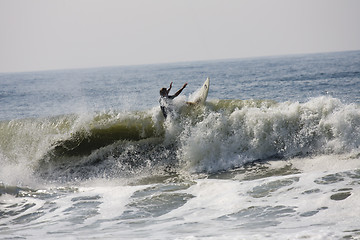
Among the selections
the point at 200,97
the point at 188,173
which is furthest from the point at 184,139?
the point at 200,97

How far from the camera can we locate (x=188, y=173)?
10648 mm

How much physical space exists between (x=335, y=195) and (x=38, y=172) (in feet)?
27.8

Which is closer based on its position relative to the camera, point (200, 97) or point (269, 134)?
point (269, 134)

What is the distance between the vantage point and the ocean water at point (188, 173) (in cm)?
674

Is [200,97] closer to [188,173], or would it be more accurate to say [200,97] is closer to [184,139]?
[184,139]

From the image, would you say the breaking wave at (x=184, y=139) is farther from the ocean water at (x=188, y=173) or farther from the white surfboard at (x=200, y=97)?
the white surfboard at (x=200, y=97)

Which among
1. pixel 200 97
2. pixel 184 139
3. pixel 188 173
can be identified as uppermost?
pixel 200 97

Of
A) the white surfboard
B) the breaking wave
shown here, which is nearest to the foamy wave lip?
the breaking wave

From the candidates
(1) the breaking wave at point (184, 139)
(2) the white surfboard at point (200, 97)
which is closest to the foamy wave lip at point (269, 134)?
(1) the breaking wave at point (184, 139)

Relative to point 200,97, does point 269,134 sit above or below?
below

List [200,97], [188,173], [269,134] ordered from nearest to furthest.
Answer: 1. [188,173]
2. [269,134]
3. [200,97]

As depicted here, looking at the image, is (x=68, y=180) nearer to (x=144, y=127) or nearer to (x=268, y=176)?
(x=144, y=127)

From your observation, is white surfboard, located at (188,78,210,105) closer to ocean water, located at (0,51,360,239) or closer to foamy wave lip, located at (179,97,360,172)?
ocean water, located at (0,51,360,239)

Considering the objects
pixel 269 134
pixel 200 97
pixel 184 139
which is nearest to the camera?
pixel 269 134
